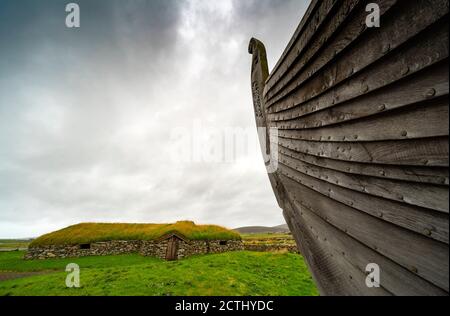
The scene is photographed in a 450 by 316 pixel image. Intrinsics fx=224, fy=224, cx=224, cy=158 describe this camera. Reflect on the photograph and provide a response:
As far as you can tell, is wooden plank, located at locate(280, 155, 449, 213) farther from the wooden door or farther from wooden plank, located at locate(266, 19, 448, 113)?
the wooden door

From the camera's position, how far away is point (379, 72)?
171 cm

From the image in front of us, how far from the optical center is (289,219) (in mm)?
4242

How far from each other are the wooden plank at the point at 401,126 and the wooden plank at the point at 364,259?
3.23ft

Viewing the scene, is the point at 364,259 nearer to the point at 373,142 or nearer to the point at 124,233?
the point at 373,142

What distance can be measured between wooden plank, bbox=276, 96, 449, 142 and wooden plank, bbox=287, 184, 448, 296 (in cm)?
98

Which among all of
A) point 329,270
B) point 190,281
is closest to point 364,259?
point 329,270

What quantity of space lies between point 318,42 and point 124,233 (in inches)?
1206

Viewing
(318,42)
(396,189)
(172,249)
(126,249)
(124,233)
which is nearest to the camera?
(396,189)

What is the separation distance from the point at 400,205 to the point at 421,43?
1097 millimetres

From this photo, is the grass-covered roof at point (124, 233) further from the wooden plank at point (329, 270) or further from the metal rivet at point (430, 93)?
the metal rivet at point (430, 93)

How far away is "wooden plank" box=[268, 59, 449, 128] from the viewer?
128 cm

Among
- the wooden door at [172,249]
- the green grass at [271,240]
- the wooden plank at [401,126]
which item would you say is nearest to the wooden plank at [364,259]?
the wooden plank at [401,126]

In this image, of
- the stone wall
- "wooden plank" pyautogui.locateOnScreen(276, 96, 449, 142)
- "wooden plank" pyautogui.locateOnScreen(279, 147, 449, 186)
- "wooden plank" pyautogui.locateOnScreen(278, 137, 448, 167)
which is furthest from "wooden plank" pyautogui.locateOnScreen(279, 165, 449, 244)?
the stone wall
